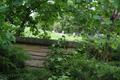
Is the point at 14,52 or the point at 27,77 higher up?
the point at 14,52

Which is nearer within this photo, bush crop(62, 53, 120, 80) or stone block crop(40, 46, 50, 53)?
bush crop(62, 53, 120, 80)

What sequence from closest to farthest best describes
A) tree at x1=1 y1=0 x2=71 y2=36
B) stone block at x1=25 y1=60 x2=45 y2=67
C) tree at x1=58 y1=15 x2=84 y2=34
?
tree at x1=1 y1=0 x2=71 y2=36
stone block at x1=25 y1=60 x2=45 y2=67
tree at x1=58 y1=15 x2=84 y2=34

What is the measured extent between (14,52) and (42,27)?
1.48m

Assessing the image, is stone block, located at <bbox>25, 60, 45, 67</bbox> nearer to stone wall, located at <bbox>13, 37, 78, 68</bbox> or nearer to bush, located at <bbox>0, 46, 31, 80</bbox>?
stone wall, located at <bbox>13, 37, 78, 68</bbox>

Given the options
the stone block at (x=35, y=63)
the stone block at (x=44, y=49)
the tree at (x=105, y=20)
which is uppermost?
the tree at (x=105, y=20)

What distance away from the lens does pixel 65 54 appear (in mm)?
2268

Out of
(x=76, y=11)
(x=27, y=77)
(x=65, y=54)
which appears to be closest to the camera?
(x=27, y=77)

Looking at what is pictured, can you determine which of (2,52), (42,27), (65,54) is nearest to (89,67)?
(65,54)

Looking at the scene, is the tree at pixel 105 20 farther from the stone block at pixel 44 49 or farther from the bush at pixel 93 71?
the stone block at pixel 44 49

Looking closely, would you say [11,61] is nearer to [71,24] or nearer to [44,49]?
[44,49]

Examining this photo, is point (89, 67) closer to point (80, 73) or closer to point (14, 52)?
point (80, 73)

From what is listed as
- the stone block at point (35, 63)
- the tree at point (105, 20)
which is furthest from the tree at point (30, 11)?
the stone block at point (35, 63)

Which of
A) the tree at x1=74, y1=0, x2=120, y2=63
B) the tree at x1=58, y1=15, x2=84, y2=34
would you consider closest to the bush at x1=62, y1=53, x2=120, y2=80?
the tree at x1=74, y1=0, x2=120, y2=63

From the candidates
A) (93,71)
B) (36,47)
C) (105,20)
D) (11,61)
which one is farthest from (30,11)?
(93,71)
